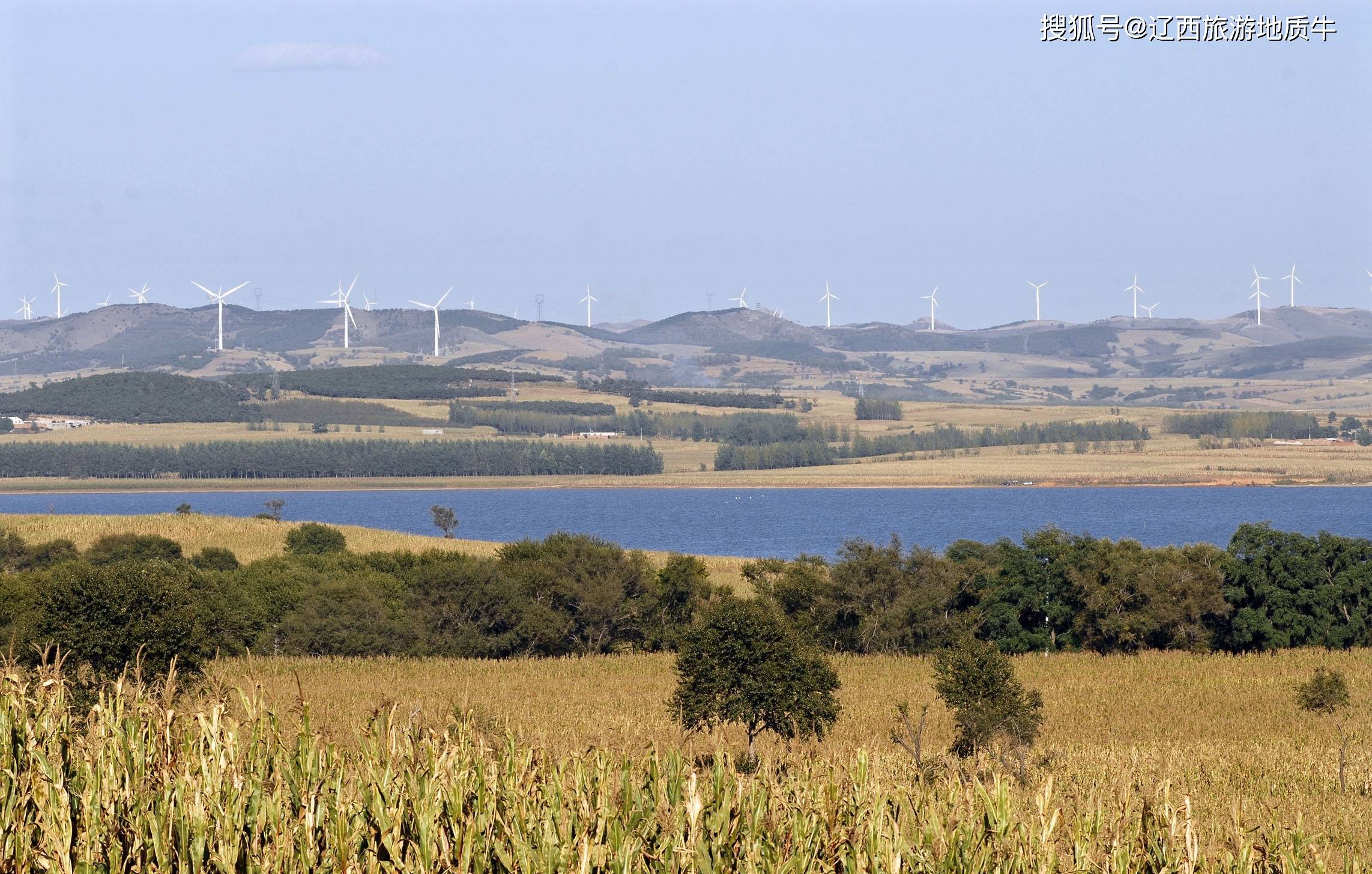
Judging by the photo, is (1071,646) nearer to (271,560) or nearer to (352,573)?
(352,573)

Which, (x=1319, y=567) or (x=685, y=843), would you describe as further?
(x=1319, y=567)

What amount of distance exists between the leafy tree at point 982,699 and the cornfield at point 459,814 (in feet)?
77.6

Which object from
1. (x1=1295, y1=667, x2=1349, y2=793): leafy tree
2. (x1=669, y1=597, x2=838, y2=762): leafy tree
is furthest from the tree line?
(x1=669, y1=597, x2=838, y2=762): leafy tree

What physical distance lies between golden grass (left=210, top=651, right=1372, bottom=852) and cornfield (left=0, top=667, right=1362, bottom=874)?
14.0 feet

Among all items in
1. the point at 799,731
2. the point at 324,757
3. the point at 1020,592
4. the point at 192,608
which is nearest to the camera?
the point at 324,757

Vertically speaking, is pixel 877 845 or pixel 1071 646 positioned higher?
pixel 877 845

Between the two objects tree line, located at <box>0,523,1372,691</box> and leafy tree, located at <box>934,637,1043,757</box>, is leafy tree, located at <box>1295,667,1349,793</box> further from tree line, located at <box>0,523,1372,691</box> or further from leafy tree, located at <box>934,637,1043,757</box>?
tree line, located at <box>0,523,1372,691</box>

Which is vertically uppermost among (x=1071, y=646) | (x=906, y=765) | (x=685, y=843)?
(x=685, y=843)

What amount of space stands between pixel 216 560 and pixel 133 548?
6.85 m

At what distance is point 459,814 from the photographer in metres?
10.5

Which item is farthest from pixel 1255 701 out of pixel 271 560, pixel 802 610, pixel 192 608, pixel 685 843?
pixel 271 560

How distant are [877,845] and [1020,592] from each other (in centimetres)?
5652

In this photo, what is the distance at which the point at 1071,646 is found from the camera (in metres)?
63.0

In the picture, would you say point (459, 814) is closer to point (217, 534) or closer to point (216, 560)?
point (216, 560)
